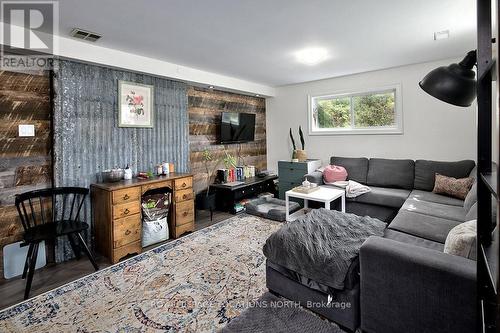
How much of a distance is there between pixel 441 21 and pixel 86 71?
363 centimetres

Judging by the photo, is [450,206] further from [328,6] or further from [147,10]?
[147,10]

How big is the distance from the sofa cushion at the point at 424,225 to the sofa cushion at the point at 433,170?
137 centimetres

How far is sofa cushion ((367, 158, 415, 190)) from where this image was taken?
3.92 metres

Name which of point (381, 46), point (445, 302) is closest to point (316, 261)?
point (445, 302)

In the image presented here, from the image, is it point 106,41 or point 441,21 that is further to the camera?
point 106,41

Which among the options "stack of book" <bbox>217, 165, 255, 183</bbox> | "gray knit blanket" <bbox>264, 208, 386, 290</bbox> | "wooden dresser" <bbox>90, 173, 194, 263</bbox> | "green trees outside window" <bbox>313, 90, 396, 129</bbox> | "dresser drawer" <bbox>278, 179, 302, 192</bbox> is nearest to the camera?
"gray knit blanket" <bbox>264, 208, 386, 290</bbox>

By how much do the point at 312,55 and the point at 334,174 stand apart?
1.90 metres

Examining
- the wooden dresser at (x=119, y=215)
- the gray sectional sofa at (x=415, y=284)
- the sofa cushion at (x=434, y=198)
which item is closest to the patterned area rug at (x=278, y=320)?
the gray sectional sofa at (x=415, y=284)

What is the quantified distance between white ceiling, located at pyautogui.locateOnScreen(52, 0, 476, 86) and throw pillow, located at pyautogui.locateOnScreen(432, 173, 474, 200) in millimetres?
1631

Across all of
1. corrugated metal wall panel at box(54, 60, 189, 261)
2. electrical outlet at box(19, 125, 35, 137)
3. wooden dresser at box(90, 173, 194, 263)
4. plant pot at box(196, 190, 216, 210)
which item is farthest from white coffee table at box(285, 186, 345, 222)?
electrical outlet at box(19, 125, 35, 137)

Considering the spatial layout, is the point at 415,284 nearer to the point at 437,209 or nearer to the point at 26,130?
the point at 437,209

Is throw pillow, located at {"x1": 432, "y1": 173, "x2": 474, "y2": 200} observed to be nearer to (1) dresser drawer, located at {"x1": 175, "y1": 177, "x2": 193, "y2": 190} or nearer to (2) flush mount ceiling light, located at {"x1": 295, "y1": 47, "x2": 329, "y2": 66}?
(2) flush mount ceiling light, located at {"x1": 295, "y1": 47, "x2": 329, "y2": 66}

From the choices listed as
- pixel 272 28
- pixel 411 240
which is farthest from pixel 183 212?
pixel 411 240

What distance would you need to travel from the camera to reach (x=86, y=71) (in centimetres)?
288
